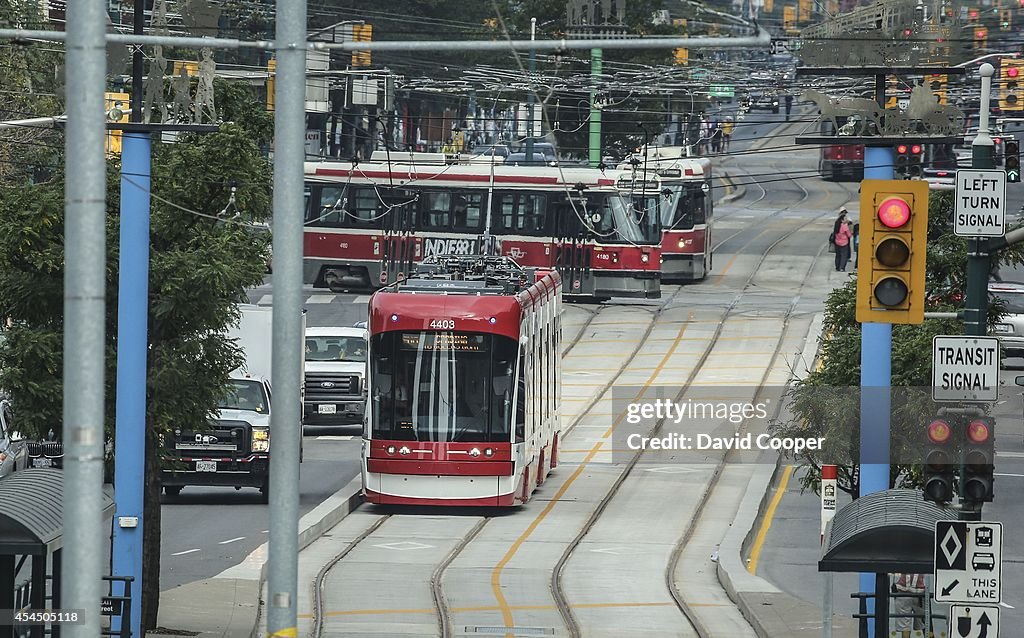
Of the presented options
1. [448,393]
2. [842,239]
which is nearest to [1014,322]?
[842,239]

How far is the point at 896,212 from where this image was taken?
500 inches

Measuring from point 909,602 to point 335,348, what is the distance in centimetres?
2138

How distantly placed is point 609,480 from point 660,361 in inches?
453

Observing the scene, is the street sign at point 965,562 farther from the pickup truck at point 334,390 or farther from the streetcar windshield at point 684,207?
the streetcar windshield at point 684,207

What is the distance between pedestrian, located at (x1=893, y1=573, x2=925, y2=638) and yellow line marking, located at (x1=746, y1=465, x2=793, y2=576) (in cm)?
520

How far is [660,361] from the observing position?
42719 mm

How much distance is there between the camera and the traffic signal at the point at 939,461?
14.7m

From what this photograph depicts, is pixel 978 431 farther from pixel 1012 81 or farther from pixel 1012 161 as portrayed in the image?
pixel 1012 81

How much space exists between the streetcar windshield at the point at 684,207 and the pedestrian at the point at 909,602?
105ft

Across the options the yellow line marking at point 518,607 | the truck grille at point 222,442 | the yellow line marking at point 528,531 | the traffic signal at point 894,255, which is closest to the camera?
the traffic signal at point 894,255

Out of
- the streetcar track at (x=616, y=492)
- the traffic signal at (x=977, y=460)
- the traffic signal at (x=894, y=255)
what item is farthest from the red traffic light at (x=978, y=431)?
the streetcar track at (x=616, y=492)

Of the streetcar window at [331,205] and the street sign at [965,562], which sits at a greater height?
the streetcar window at [331,205]

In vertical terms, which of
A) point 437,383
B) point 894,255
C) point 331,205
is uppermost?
point 894,255

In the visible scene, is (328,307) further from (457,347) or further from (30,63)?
(457,347)
